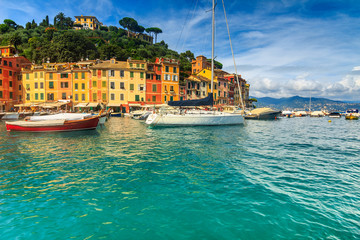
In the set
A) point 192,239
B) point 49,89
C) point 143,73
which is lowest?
point 192,239

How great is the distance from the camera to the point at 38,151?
1151 cm

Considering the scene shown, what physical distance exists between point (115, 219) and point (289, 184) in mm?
5915

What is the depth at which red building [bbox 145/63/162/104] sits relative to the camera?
47.8 m

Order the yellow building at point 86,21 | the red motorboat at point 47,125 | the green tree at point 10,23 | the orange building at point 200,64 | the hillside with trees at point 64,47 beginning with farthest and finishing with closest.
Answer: the yellow building at point 86,21, the green tree at point 10,23, the orange building at point 200,64, the hillside with trees at point 64,47, the red motorboat at point 47,125

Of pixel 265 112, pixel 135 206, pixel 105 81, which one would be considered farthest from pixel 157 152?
pixel 265 112

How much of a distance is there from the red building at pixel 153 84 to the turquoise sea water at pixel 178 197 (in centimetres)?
3857

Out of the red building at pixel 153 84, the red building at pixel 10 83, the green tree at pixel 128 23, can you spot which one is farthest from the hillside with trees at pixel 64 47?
the green tree at pixel 128 23

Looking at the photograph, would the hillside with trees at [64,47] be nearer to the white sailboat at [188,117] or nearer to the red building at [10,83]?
the red building at [10,83]

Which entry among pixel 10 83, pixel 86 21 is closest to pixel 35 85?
pixel 10 83

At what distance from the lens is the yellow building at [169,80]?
4906 centimetres

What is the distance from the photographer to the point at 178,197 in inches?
231

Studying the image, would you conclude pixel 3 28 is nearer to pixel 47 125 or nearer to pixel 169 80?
pixel 169 80

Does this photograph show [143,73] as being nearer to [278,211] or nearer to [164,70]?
[164,70]

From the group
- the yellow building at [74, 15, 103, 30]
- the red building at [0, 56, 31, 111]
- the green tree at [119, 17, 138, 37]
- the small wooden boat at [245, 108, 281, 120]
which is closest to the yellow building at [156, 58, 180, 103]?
the small wooden boat at [245, 108, 281, 120]
